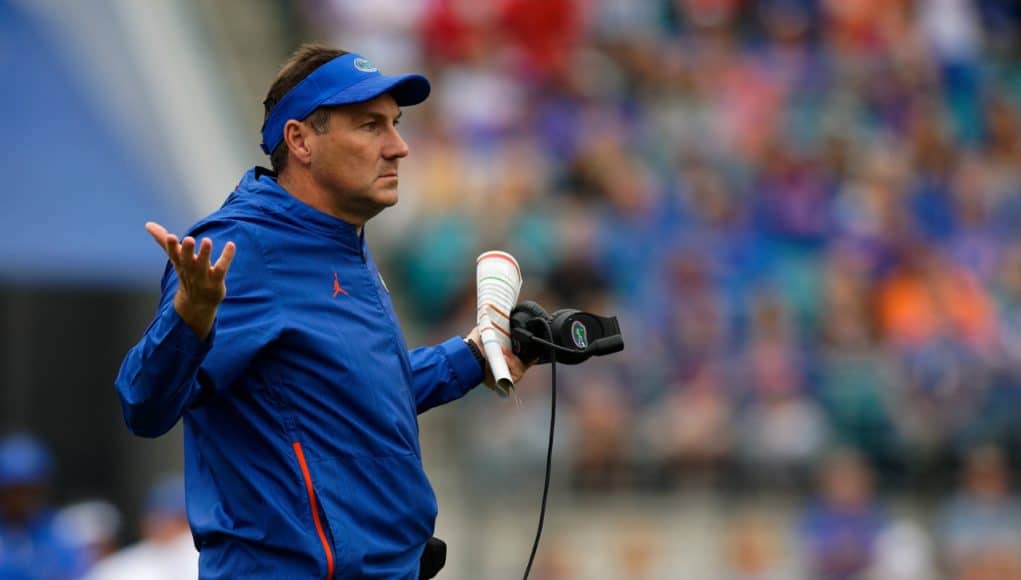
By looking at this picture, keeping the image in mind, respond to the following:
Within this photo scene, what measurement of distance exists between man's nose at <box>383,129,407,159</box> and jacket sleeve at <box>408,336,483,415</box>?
1.81ft

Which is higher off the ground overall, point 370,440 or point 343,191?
point 343,191

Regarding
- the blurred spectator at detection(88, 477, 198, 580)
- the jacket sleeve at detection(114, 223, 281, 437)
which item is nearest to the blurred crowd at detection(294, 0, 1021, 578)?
the blurred spectator at detection(88, 477, 198, 580)

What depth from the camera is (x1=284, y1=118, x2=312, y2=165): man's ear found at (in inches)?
167

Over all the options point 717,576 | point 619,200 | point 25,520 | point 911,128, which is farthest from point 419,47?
point 25,520

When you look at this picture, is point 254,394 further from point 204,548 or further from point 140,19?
point 140,19

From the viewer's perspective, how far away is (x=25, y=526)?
27.6ft

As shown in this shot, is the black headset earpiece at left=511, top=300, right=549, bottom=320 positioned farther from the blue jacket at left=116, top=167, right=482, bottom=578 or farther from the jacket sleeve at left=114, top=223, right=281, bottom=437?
the jacket sleeve at left=114, top=223, right=281, bottom=437

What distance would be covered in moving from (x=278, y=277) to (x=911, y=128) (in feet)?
35.1

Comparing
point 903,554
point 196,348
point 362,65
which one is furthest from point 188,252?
point 903,554

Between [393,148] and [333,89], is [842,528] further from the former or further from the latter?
[333,89]

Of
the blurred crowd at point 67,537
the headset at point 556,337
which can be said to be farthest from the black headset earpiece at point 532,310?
the blurred crowd at point 67,537

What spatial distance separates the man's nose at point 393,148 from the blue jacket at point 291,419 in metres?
0.21

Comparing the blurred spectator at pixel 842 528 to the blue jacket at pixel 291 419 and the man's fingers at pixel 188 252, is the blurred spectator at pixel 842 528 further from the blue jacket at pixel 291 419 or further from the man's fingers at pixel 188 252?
the man's fingers at pixel 188 252

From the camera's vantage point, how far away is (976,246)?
13.0 metres
